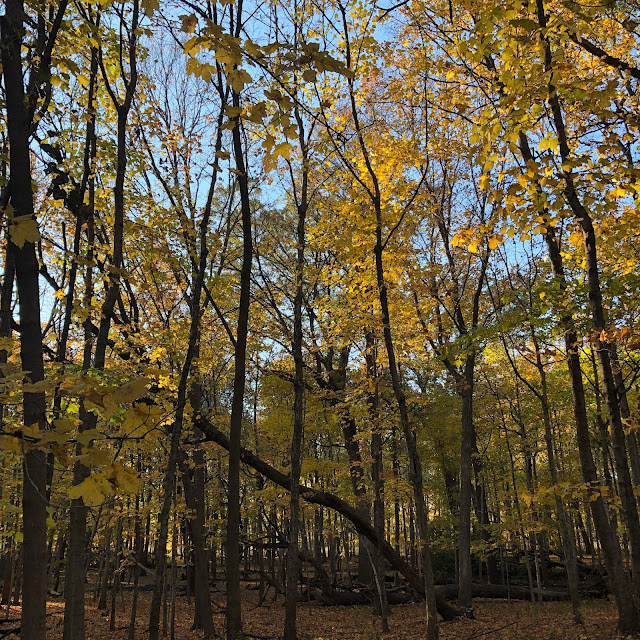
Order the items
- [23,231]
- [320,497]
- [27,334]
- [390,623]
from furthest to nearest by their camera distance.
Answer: [390,623]
[320,497]
[27,334]
[23,231]

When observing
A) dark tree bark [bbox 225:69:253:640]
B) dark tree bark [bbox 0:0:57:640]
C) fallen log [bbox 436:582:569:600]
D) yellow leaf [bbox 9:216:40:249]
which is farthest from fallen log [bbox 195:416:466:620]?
yellow leaf [bbox 9:216:40:249]

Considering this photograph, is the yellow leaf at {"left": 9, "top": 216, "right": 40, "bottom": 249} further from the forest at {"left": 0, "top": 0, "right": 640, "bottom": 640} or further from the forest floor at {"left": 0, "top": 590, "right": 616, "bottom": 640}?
the forest floor at {"left": 0, "top": 590, "right": 616, "bottom": 640}

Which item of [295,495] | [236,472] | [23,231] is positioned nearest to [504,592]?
[295,495]

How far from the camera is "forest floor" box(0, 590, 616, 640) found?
8477 mm

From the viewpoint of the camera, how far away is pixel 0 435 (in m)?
1.58

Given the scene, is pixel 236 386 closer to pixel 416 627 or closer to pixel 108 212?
pixel 108 212

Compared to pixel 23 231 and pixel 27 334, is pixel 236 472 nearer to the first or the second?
pixel 27 334

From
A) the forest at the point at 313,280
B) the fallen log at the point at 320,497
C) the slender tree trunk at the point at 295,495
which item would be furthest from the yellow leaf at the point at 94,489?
the fallen log at the point at 320,497

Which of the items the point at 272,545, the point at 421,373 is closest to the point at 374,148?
the point at 272,545

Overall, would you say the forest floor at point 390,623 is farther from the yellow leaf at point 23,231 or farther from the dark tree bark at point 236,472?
the yellow leaf at point 23,231

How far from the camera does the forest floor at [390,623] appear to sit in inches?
334

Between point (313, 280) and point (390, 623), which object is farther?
point (390, 623)

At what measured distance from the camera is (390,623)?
1117 centimetres

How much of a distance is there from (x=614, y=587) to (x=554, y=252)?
4.39 metres
